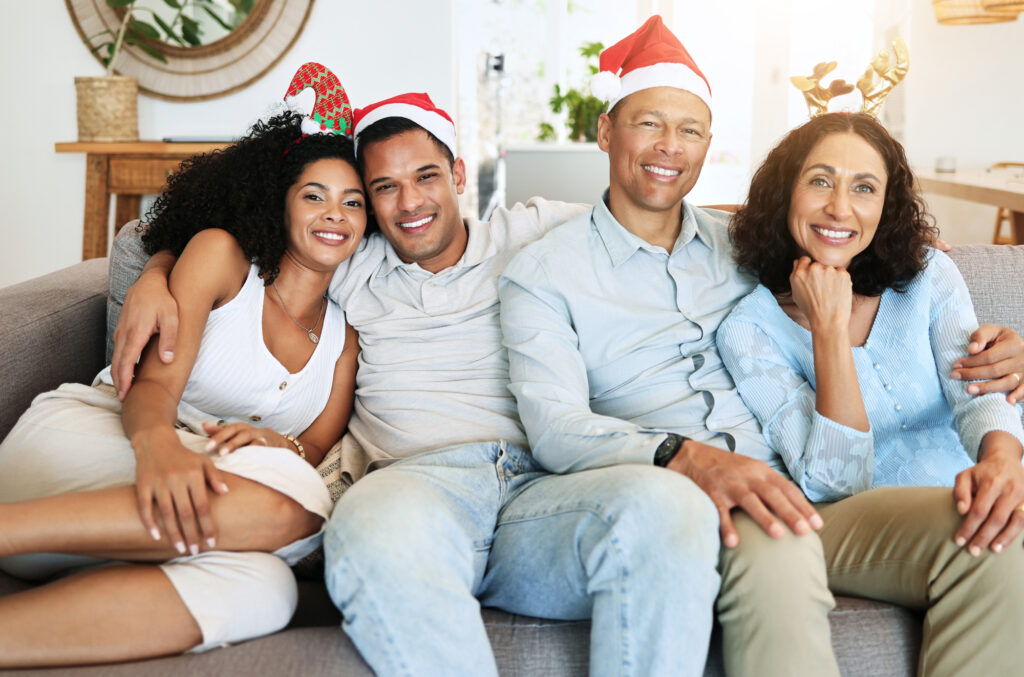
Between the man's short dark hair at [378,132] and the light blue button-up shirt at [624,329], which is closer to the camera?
the light blue button-up shirt at [624,329]

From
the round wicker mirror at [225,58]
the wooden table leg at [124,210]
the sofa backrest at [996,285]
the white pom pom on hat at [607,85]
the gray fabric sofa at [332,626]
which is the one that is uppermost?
the round wicker mirror at [225,58]

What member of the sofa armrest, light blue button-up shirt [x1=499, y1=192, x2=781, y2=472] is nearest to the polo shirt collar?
light blue button-up shirt [x1=499, y1=192, x2=781, y2=472]

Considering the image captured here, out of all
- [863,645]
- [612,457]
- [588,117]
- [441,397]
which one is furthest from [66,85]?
[863,645]

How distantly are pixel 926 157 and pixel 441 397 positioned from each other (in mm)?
5157

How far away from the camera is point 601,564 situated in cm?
116

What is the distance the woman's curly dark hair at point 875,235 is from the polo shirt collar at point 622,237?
97 millimetres

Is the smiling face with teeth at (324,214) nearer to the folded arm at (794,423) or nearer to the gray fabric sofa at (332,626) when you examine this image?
the gray fabric sofa at (332,626)

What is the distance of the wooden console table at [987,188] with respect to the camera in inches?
137

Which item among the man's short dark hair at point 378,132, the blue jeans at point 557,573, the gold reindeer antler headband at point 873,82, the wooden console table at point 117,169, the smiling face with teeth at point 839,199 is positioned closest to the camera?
the blue jeans at point 557,573

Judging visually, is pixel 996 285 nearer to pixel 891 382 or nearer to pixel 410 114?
pixel 891 382

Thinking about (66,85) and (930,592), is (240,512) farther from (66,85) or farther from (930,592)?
(66,85)

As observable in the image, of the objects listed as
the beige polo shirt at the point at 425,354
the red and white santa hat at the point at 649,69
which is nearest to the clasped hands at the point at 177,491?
the beige polo shirt at the point at 425,354

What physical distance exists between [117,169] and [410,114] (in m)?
2.21

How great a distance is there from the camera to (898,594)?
49.9 inches
